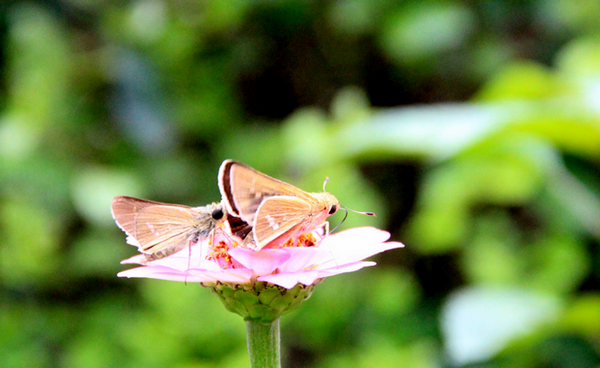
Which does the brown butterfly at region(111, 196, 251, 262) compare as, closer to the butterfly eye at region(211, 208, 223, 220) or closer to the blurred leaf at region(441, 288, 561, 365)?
the butterfly eye at region(211, 208, 223, 220)

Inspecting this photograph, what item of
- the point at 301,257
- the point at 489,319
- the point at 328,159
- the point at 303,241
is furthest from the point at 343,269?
the point at 328,159

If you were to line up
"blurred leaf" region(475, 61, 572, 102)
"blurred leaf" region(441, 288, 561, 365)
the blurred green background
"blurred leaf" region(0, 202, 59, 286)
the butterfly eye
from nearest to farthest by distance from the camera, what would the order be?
the butterfly eye
"blurred leaf" region(441, 288, 561, 365)
the blurred green background
"blurred leaf" region(475, 61, 572, 102)
"blurred leaf" region(0, 202, 59, 286)

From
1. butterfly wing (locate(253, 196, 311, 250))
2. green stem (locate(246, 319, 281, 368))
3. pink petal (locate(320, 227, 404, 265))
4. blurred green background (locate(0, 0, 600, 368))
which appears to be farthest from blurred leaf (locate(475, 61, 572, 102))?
green stem (locate(246, 319, 281, 368))

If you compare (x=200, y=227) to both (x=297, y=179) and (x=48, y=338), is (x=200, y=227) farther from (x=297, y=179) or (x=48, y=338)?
(x=48, y=338)

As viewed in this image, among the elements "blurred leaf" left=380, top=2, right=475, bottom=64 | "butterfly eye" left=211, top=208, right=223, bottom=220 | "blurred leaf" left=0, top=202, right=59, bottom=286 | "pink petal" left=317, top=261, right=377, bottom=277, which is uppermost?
"blurred leaf" left=380, top=2, right=475, bottom=64

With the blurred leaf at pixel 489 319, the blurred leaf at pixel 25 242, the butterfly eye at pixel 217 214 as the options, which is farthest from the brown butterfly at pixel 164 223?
the blurred leaf at pixel 25 242

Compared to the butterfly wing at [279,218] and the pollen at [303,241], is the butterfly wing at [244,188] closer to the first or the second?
the butterfly wing at [279,218]
